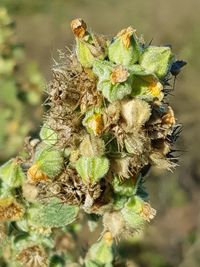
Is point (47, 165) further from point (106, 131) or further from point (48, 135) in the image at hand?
point (106, 131)

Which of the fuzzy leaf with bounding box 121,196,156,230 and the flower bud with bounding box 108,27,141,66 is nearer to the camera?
the flower bud with bounding box 108,27,141,66

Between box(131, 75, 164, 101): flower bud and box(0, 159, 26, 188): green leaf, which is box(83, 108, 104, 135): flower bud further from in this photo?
box(0, 159, 26, 188): green leaf

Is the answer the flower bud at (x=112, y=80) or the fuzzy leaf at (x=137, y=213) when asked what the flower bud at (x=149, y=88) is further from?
the fuzzy leaf at (x=137, y=213)

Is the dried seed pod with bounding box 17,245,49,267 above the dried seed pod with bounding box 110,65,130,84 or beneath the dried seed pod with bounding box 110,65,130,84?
beneath

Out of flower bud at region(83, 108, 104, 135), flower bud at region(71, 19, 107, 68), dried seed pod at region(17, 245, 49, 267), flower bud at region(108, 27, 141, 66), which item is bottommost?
dried seed pod at region(17, 245, 49, 267)

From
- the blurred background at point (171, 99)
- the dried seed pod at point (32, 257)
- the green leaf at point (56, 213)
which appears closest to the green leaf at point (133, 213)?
the green leaf at point (56, 213)

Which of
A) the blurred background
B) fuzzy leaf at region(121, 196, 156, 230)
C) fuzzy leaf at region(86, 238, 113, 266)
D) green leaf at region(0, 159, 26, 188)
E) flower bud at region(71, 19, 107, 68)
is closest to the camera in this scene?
flower bud at region(71, 19, 107, 68)

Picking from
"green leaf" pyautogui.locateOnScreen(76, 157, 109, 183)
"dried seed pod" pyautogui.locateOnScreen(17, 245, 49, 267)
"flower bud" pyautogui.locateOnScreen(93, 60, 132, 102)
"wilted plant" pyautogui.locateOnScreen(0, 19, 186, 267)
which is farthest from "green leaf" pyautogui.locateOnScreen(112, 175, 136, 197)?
"dried seed pod" pyautogui.locateOnScreen(17, 245, 49, 267)
